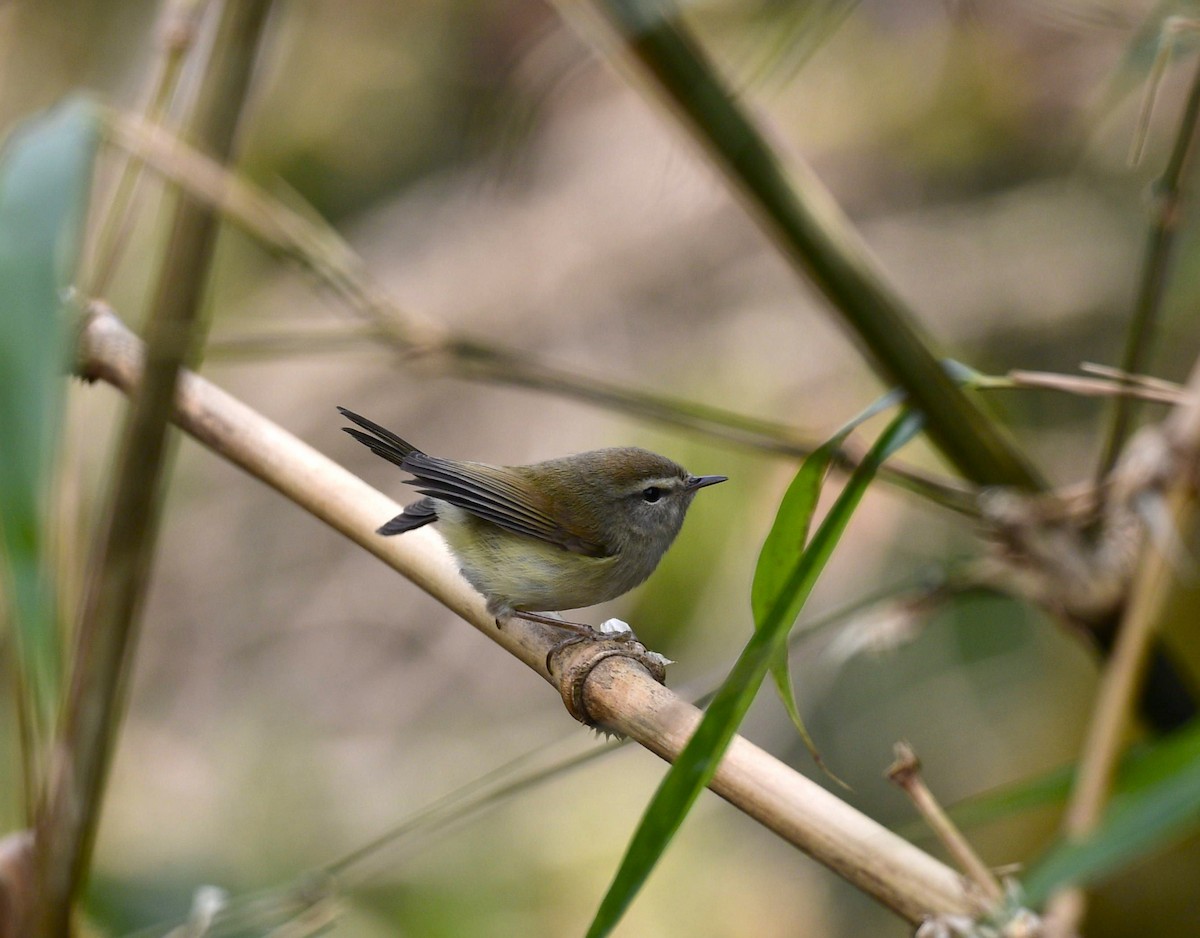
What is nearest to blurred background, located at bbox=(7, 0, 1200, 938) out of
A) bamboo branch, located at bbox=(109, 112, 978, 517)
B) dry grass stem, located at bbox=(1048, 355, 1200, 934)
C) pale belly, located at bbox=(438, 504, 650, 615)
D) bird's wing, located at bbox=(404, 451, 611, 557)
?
pale belly, located at bbox=(438, 504, 650, 615)

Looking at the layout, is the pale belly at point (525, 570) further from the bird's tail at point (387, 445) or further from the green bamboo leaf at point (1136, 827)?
the green bamboo leaf at point (1136, 827)

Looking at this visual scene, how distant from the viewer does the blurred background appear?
3824 mm

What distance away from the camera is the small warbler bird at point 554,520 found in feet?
7.24

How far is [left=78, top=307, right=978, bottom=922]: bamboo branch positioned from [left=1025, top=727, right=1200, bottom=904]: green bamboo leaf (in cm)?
16

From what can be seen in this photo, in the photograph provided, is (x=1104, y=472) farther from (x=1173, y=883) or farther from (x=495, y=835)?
(x=495, y=835)

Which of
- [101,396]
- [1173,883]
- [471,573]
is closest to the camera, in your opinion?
[471,573]

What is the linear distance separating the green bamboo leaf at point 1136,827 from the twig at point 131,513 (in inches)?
43.9

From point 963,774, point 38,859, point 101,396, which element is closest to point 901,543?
point 963,774

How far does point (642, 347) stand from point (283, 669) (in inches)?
84.7

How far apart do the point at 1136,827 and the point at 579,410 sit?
388 cm

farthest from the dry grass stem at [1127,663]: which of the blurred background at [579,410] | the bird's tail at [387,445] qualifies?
the blurred background at [579,410]

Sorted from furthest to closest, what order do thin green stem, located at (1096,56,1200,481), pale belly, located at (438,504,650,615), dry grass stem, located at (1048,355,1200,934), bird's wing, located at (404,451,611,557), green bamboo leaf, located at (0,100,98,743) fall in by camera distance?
pale belly, located at (438,504,650,615)
bird's wing, located at (404,451,611,557)
thin green stem, located at (1096,56,1200,481)
green bamboo leaf, located at (0,100,98,743)
dry grass stem, located at (1048,355,1200,934)

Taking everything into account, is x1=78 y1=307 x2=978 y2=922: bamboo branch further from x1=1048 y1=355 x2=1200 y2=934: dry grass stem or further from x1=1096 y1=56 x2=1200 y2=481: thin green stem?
x1=1096 y1=56 x2=1200 y2=481: thin green stem

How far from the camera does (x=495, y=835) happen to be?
412 cm
